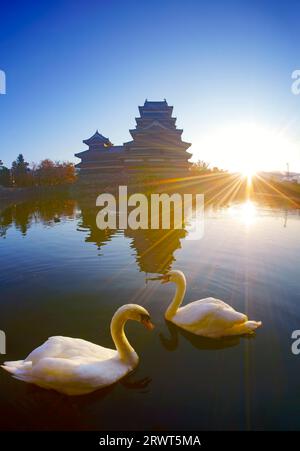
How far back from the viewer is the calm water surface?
10.8ft

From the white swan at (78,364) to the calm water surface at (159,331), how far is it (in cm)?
13

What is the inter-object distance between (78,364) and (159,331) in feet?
5.99

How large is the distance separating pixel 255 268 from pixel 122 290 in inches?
154

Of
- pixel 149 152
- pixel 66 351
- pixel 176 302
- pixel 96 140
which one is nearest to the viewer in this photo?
pixel 66 351

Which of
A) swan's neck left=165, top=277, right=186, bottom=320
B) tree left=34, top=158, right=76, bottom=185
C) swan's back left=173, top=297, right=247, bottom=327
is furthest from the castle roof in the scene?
swan's back left=173, top=297, right=247, bottom=327

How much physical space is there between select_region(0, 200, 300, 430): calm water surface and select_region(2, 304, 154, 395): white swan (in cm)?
13

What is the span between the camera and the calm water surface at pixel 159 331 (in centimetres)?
329

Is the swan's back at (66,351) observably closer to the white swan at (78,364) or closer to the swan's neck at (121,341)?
the white swan at (78,364)

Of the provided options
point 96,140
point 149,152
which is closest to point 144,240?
point 149,152

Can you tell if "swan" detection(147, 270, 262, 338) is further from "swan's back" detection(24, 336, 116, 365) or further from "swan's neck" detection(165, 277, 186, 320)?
"swan's back" detection(24, 336, 116, 365)

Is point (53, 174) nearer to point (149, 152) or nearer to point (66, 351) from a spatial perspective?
point (149, 152)

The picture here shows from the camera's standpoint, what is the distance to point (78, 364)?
347 centimetres

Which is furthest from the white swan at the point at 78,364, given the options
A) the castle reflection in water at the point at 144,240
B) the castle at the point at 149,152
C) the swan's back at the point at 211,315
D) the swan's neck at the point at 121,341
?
the castle at the point at 149,152
